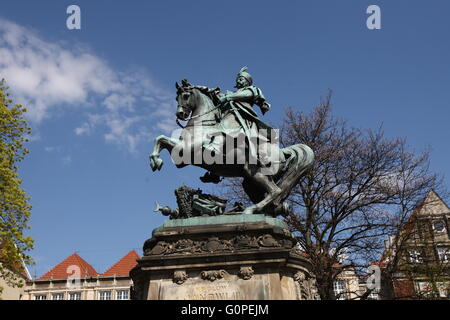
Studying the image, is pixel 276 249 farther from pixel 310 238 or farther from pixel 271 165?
pixel 310 238

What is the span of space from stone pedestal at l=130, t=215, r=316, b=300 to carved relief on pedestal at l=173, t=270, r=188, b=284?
0.01 metres

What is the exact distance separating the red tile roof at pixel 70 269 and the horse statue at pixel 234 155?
142 ft

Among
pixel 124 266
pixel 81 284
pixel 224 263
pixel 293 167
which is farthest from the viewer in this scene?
pixel 124 266

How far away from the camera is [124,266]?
159ft

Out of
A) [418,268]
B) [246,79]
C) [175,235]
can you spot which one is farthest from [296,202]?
[175,235]

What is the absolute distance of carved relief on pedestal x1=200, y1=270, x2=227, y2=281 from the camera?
22.1ft

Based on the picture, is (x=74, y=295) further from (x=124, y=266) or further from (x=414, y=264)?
(x=414, y=264)

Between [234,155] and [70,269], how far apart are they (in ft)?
151

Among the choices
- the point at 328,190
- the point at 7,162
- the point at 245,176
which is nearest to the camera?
the point at 245,176

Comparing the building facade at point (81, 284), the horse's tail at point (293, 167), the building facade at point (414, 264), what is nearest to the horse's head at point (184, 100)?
the horse's tail at point (293, 167)

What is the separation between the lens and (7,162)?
59.7 feet

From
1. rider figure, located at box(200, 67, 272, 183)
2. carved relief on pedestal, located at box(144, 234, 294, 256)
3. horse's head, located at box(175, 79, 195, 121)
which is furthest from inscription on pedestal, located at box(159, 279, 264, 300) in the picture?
horse's head, located at box(175, 79, 195, 121)

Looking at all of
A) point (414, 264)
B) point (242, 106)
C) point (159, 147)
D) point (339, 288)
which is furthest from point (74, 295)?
point (242, 106)
